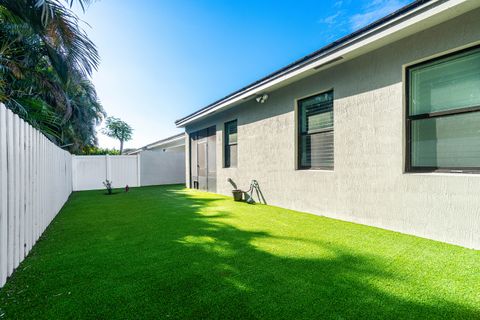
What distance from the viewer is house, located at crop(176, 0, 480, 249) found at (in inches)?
131

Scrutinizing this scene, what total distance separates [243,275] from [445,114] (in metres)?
3.89

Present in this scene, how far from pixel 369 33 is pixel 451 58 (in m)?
1.29

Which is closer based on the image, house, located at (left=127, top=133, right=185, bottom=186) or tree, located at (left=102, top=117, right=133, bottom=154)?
house, located at (left=127, top=133, right=185, bottom=186)

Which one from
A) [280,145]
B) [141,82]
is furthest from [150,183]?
[280,145]

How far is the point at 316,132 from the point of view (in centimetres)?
572

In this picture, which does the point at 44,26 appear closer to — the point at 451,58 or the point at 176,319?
the point at 176,319

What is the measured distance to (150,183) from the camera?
15219mm

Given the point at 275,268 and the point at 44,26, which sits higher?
the point at 44,26

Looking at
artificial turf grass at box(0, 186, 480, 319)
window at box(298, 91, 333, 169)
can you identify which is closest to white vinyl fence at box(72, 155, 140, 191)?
artificial turf grass at box(0, 186, 480, 319)

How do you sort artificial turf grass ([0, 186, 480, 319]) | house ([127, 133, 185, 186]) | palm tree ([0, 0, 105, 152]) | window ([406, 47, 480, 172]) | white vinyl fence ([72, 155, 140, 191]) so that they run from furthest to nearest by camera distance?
house ([127, 133, 185, 186]) < white vinyl fence ([72, 155, 140, 191]) < palm tree ([0, 0, 105, 152]) < window ([406, 47, 480, 172]) < artificial turf grass ([0, 186, 480, 319])

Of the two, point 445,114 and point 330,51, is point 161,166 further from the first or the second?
point 445,114

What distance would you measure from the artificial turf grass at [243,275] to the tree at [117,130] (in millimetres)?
38712

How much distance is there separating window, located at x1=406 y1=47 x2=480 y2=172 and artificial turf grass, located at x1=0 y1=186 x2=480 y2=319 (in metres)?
1.33

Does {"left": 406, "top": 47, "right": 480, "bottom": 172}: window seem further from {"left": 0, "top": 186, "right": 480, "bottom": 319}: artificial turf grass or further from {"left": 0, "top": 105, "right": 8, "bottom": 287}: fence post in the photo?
{"left": 0, "top": 105, "right": 8, "bottom": 287}: fence post
